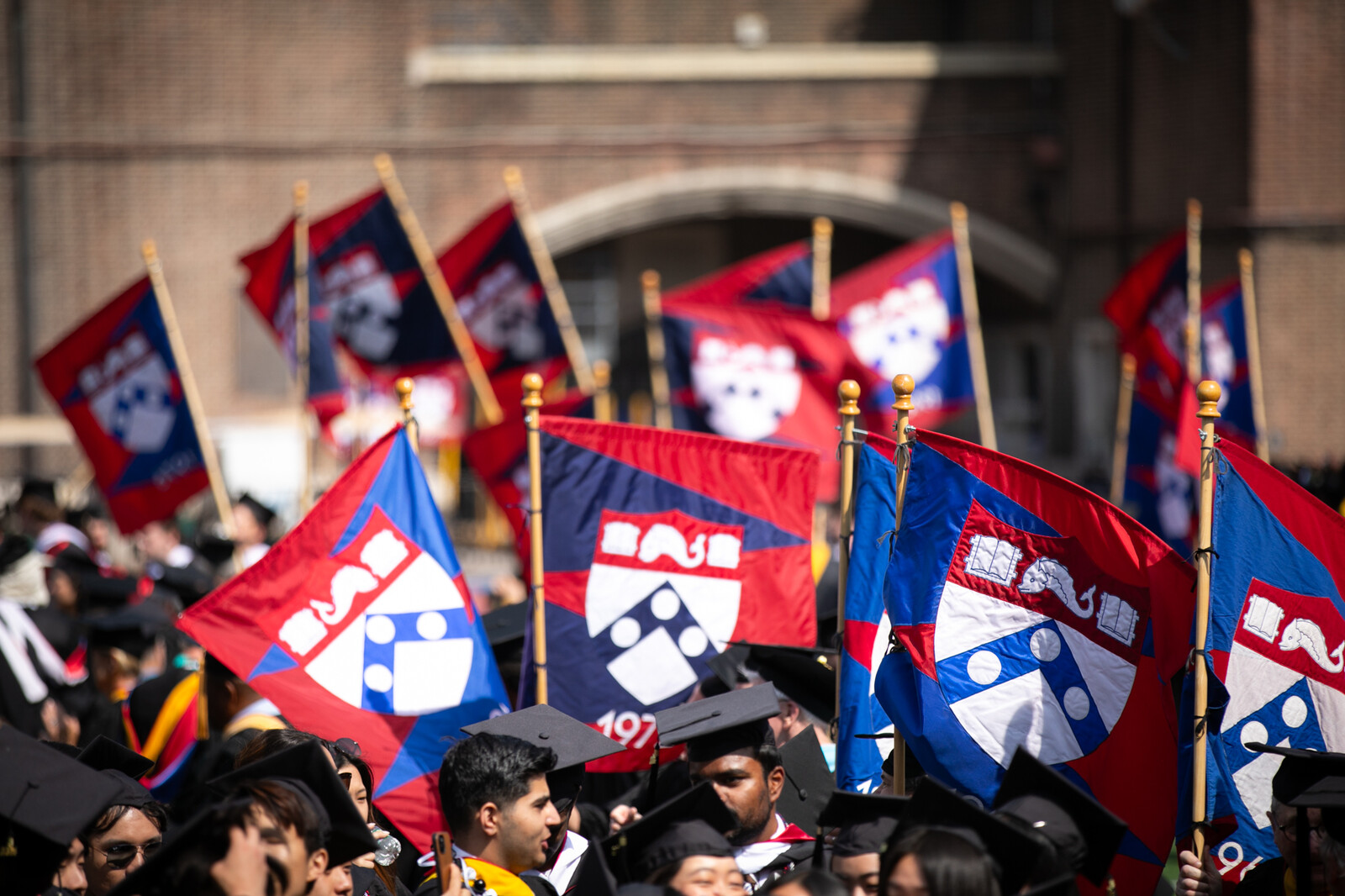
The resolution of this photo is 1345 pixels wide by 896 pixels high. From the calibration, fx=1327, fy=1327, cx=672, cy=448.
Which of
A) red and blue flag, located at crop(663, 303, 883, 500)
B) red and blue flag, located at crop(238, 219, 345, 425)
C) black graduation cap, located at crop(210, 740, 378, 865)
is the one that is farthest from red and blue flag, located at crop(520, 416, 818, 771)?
red and blue flag, located at crop(238, 219, 345, 425)

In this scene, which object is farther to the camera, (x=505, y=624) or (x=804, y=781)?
(x=505, y=624)

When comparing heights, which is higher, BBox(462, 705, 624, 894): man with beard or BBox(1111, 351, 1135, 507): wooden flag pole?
BBox(1111, 351, 1135, 507): wooden flag pole

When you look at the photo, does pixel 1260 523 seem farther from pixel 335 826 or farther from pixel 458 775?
pixel 335 826

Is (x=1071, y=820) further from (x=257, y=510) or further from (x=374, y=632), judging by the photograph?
(x=257, y=510)

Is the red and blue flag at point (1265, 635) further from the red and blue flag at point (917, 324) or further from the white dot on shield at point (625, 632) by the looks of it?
the red and blue flag at point (917, 324)

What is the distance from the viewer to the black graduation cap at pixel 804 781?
439 centimetres

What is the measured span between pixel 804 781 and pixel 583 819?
0.80 meters

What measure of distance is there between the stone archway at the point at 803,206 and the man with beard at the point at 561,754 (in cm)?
1385

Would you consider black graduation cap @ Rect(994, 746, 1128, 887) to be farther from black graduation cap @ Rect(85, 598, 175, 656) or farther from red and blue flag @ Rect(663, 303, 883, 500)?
red and blue flag @ Rect(663, 303, 883, 500)

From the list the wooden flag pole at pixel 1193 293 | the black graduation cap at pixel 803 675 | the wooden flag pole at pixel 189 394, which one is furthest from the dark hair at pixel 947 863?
the wooden flag pole at pixel 1193 293

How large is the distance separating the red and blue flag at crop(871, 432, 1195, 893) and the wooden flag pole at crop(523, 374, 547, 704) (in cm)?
138

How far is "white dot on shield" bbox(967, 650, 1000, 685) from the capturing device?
12.8 ft

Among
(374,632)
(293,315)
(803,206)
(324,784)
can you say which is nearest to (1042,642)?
(324,784)

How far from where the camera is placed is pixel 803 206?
58.0ft
